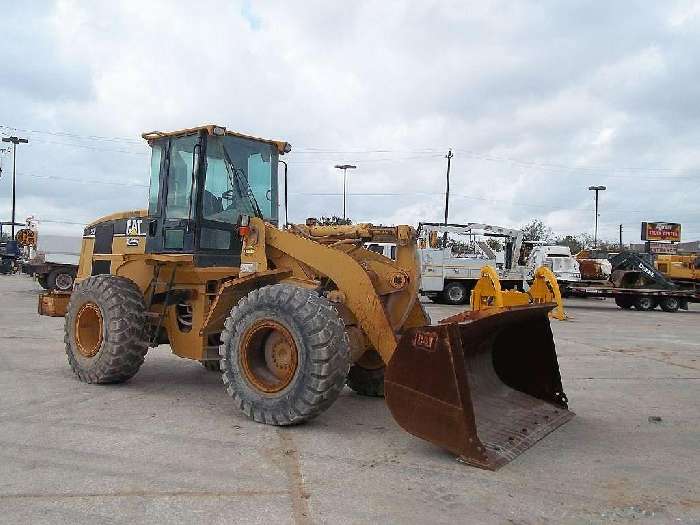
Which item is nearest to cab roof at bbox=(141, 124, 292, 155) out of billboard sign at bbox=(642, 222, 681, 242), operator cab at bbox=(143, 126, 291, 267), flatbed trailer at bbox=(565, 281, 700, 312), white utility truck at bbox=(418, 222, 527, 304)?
operator cab at bbox=(143, 126, 291, 267)

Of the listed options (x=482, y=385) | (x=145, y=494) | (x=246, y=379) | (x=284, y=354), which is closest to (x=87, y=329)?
(x=246, y=379)

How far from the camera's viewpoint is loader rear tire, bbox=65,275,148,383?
7195 millimetres

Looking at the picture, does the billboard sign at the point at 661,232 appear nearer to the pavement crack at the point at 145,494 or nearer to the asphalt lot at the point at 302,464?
the asphalt lot at the point at 302,464

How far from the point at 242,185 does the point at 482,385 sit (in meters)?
3.35

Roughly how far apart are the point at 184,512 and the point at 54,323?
11722 millimetres

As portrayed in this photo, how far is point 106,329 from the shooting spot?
23.7 feet

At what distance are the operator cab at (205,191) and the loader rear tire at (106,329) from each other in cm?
63

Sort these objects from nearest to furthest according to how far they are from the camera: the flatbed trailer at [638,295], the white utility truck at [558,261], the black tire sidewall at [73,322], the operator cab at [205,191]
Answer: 1. the operator cab at [205,191]
2. the black tire sidewall at [73,322]
3. the flatbed trailer at [638,295]
4. the white utility truck at [558,261]

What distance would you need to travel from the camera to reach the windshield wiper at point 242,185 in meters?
7.21

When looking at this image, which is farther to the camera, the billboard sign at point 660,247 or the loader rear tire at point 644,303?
the billboard sign at point 660,247

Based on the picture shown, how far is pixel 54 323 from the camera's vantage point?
14.3m

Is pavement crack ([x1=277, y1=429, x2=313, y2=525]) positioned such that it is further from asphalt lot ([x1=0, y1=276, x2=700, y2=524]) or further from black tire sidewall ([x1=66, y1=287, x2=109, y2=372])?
black tire sidewall ([x1=66, y1=287, x2=109, y2=372])

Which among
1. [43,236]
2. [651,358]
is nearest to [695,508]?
[651,358]

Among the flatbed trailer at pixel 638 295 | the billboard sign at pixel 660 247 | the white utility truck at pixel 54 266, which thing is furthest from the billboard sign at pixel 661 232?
the white utility truck at pixel 54 266
